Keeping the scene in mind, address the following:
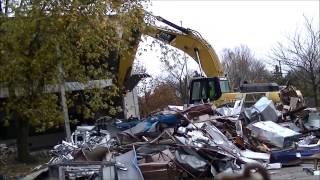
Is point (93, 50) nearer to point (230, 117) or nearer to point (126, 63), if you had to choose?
point (230, 117)

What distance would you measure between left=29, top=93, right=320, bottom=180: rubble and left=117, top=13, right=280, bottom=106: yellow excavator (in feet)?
15.6

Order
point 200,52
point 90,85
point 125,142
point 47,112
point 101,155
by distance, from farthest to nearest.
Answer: point 200,52, point 90,85, point 47,112, point 125,142, point 101,155

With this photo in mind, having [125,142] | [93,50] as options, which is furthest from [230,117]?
[93,50]

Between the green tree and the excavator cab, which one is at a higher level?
the green tree

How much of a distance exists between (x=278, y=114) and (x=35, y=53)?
8.33 meters

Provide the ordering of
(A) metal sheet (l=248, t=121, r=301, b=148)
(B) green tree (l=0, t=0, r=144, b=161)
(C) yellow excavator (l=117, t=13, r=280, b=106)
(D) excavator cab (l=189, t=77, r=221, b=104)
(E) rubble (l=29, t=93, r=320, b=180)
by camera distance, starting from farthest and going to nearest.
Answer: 1. (D) excavator cab (l=189, t=77, r=221, b=104)
2. (C) yellow excavator (l=117, t=13, r=280, b=106)
3. (A) metal sheet (l=248, t=121, r=301, b=148)
4. (B) green tree (l=0, t=0, r=144, b=161)
5. (E) rubble (l=29, t=93, r=320, b=180)

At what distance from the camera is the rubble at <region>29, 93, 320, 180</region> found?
43.9 feet

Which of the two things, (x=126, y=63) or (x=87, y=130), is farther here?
(x=126, y=63)

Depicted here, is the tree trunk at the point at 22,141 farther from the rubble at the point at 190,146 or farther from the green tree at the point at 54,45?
the rubble at the point at 190,146

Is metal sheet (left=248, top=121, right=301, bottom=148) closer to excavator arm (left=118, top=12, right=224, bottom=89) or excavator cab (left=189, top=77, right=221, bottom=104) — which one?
excavator cab (left=189, top=77, right=221, bottom=104)

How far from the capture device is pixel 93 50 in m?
17.6

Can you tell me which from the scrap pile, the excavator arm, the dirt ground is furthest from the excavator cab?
the dirt ground

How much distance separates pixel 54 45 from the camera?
53.6 ft

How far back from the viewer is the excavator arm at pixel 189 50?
933 inches
